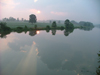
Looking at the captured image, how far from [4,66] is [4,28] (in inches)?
1483

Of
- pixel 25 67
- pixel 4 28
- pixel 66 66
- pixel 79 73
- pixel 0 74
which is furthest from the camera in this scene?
pixel 4 28

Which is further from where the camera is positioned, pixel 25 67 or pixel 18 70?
pixel 25 67

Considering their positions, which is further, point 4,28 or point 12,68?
point 4,28

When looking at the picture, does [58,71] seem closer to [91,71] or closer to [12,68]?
[91,71]

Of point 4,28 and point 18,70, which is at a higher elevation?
point 4,28

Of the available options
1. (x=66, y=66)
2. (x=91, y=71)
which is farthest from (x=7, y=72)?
(x=91, y=71)

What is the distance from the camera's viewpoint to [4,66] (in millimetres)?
8422

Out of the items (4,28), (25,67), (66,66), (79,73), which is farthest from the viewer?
(4,28)

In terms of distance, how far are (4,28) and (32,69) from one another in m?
40.0

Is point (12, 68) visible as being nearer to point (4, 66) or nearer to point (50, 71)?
point (4, 66)

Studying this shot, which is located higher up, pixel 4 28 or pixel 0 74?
pixel 4 28

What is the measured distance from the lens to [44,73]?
7.44 metres

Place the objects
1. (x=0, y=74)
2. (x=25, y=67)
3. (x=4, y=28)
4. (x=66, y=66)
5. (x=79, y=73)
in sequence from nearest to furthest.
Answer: (x=0, y=74)
(x=79, y=73)
(x=25, y=67)
(x=66, y=66)
(x=4, y=28)

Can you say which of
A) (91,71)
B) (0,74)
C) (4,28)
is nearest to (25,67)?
(0,74)
